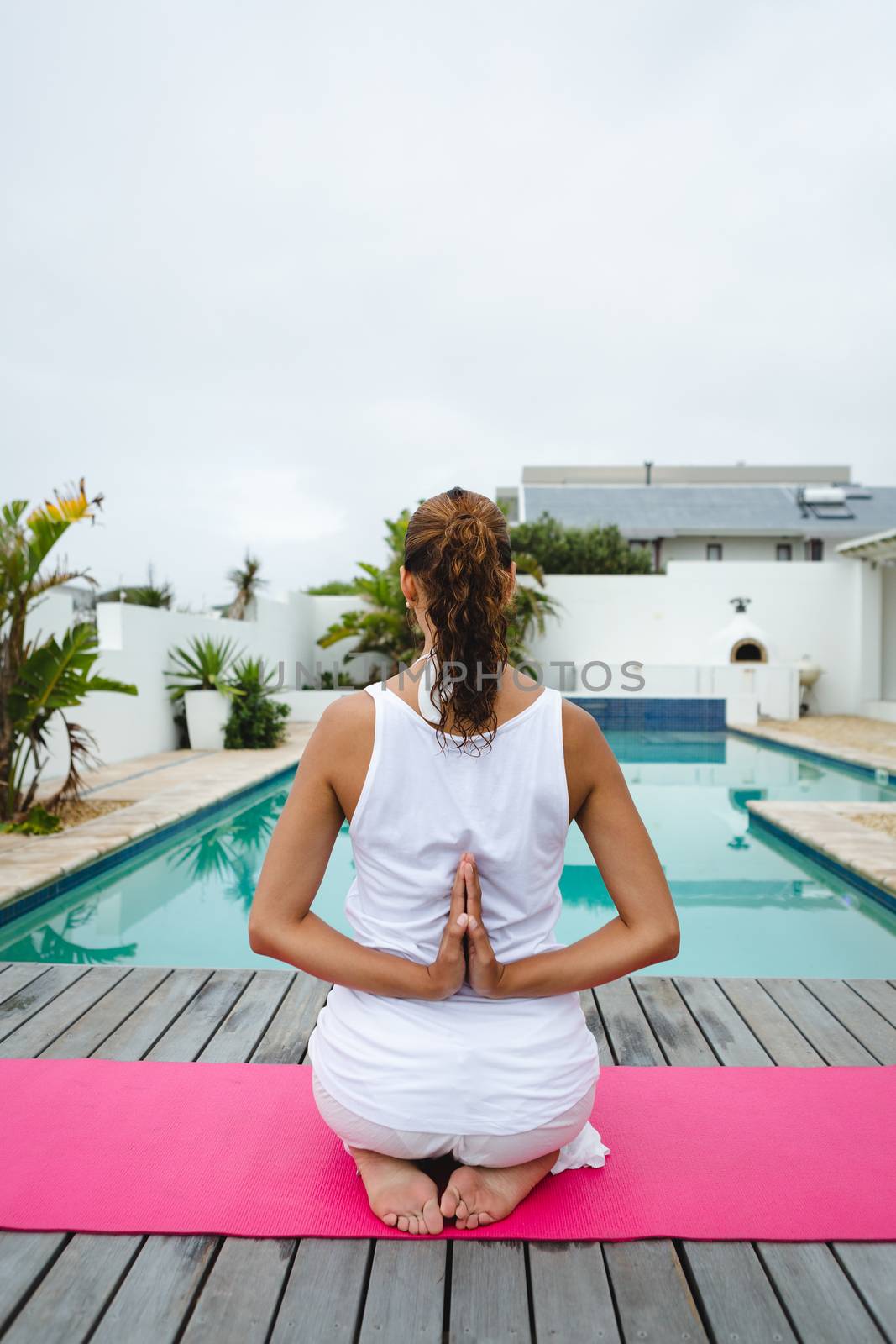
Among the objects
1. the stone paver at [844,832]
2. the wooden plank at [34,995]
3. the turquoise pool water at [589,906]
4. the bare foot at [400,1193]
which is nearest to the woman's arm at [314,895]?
the bare foot at [400,1193]

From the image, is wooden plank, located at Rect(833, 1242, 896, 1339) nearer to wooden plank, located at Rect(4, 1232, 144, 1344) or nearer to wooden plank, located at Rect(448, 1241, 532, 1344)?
wooden plank, located at Rect(448, 1241, 532, 1344)

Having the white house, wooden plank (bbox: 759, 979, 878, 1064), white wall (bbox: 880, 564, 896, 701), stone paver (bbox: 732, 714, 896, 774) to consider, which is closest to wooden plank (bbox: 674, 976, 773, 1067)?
wooden plank (bbox: 759, 979, 878, 1064)

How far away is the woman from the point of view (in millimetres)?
1529

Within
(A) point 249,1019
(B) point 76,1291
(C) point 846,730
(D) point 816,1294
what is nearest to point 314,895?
(B) point 76,1291

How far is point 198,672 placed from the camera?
10594 mm

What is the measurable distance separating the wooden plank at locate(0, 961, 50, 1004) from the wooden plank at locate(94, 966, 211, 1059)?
0.47 meters

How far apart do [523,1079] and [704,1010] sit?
1.43 meters

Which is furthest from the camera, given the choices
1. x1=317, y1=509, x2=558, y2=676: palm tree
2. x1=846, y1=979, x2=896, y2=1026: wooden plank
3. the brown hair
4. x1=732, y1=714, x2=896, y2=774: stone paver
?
x1=317, y1=509, x2=558, y2=676: palm tree

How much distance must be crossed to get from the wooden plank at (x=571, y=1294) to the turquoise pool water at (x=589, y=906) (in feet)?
9.00

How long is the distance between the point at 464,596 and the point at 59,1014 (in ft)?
Answer: 6.94

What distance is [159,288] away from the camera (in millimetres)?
12812

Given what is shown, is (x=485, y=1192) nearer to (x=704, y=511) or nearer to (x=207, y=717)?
(x=207, y=717)

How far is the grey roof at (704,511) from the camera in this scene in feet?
74.0

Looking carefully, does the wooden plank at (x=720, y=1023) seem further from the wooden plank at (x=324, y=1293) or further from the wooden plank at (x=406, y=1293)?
the wooden plank at (x=324, y=1293)
